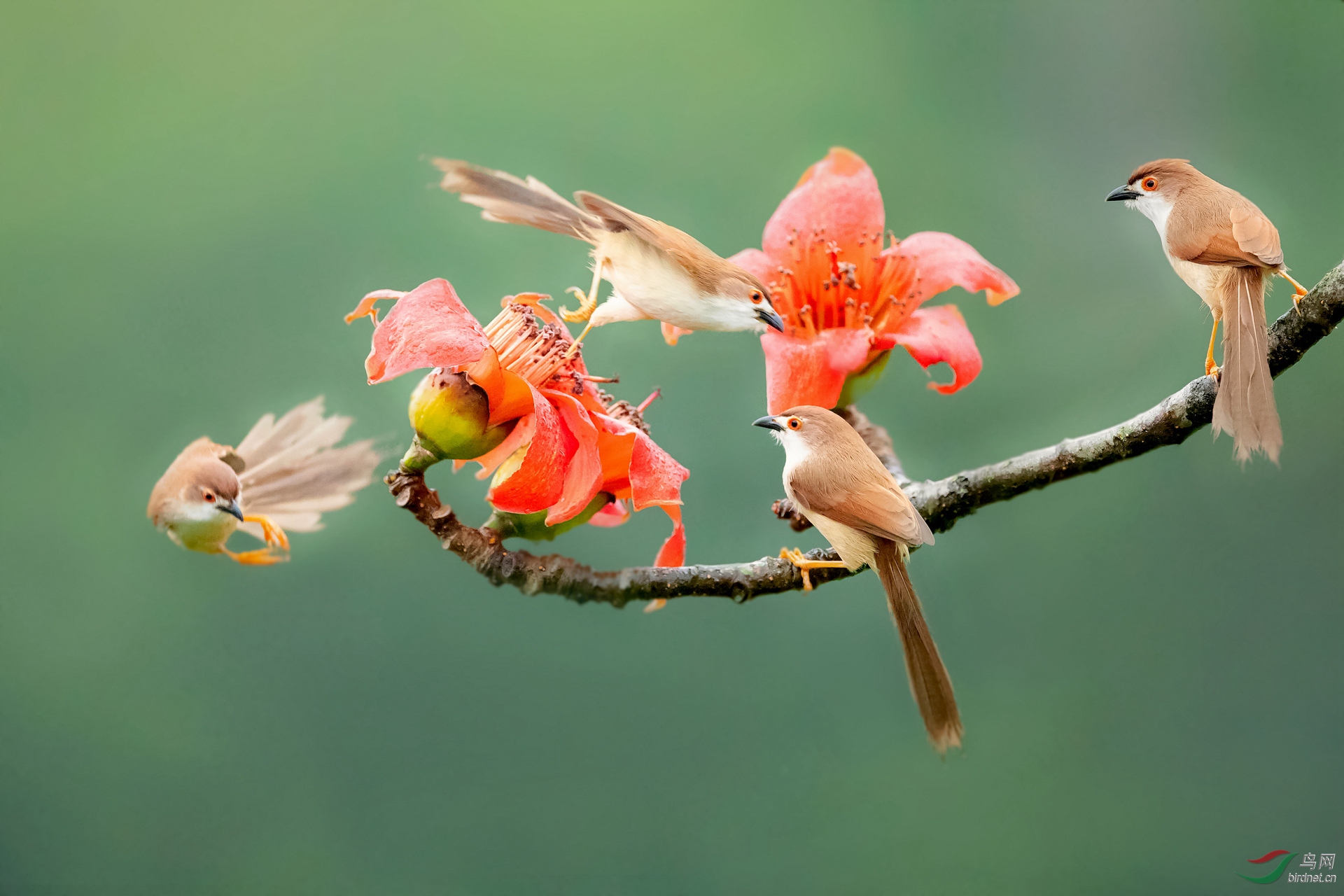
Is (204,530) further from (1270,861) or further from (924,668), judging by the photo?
(1270,861)

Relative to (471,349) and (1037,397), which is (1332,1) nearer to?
(1037,397)

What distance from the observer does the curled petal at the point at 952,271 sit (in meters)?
0.47

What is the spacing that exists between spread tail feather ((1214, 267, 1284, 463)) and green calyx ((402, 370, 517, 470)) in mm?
312

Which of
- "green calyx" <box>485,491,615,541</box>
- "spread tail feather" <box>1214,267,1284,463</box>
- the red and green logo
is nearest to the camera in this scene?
"spread tail feather" <box>1214,267,1284,463</box>

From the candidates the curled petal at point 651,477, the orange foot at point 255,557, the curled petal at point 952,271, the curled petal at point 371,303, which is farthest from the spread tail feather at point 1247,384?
the orange foot at point 255,557

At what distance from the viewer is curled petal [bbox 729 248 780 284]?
1.65 ft

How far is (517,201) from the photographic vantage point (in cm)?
45

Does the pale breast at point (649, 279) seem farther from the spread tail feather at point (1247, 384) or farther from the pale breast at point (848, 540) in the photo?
the spread tail feather at point (1247, 384)

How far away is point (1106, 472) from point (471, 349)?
0.71 meters

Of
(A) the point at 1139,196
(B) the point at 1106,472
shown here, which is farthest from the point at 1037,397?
(A) the point at 1139,196

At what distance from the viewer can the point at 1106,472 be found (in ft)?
2.81

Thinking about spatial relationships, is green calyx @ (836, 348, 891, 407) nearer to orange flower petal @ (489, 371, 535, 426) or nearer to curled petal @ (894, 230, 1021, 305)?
curled petal @ (894, 230, 1021, 305)

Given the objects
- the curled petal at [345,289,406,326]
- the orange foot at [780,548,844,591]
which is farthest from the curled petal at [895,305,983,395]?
the curled petal at [345,289,406,326]

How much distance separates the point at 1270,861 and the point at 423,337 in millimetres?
792
